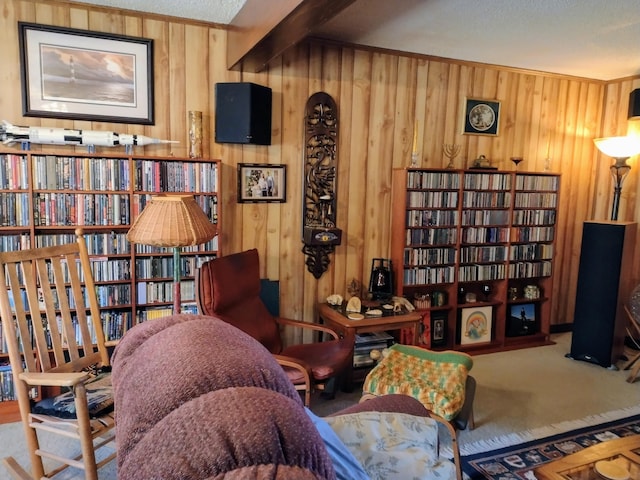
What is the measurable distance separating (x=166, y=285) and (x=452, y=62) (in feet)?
9.52

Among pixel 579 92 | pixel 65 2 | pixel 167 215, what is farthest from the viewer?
pixel 579 92

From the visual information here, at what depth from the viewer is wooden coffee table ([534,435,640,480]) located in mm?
→ 1696

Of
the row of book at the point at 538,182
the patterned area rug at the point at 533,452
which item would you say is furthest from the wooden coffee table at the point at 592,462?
the row of book at the point at 538,182

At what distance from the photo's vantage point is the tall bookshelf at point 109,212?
265 centimetres

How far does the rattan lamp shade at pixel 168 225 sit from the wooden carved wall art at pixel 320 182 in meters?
1.18

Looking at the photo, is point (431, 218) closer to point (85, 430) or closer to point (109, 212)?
point (109, 212)

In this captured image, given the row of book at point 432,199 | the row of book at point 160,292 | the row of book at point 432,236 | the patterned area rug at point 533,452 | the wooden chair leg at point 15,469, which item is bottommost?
the patterned area rug at point 533,452

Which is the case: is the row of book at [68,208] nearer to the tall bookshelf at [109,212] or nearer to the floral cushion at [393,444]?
the tall bookshelf at [109,212]

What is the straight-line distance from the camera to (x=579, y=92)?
174 inches

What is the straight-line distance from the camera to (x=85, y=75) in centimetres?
286

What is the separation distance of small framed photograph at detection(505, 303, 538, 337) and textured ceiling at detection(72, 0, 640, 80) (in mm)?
2175

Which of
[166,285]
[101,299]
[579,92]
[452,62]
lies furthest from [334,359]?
[579,92]

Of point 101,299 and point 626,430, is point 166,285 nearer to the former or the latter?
point 101,299

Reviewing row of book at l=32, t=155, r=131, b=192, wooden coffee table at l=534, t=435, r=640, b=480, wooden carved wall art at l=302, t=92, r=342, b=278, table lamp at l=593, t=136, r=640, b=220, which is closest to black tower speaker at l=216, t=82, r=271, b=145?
wooden carved wall art at l=302, t=92, r=342, b=278
